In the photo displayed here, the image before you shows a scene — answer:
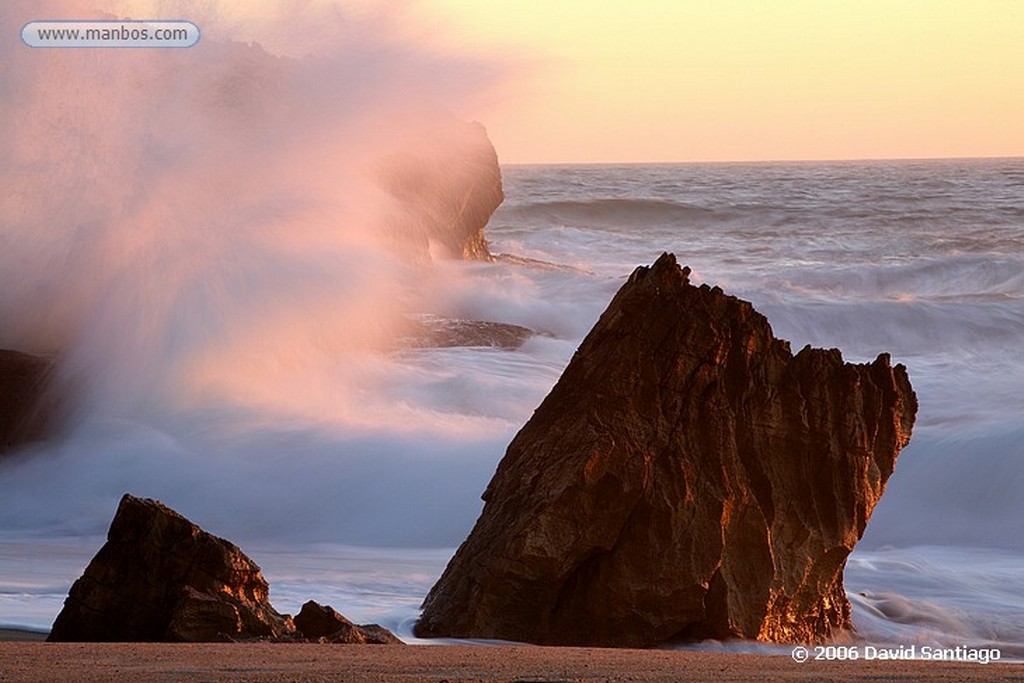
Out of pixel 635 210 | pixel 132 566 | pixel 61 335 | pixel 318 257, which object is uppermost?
pixel 635 210

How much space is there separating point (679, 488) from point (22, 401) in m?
6.34

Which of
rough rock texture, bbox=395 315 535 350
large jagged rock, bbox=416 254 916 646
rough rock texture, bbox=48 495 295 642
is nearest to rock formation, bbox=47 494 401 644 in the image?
rough rock texture, bbox=48 495 295 642

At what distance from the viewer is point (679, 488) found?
19.3 feet

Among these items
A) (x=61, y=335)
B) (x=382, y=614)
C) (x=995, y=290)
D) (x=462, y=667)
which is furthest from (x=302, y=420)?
(x=995, y=290)

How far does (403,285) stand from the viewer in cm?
1653

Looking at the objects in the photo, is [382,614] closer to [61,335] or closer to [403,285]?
[61,335]

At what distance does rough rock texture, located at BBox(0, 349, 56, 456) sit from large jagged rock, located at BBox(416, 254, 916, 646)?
536cm

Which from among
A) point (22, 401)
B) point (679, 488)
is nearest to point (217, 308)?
point (22, 401)

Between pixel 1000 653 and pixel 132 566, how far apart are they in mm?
3458

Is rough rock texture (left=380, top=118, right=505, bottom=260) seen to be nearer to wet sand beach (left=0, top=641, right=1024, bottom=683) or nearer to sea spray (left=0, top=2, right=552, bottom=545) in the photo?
sea spray (left=0, top=2, right=552, bottom=545)
